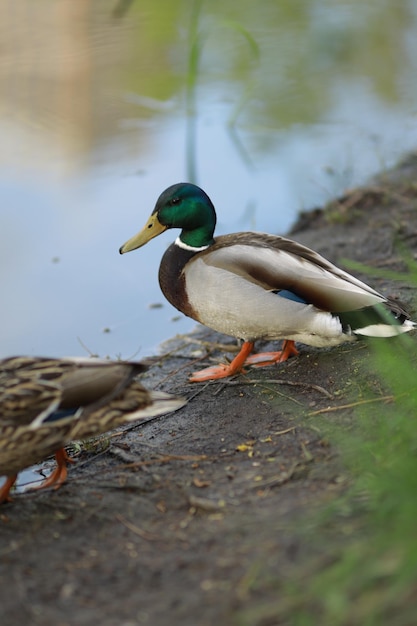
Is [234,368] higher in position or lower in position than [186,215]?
lower

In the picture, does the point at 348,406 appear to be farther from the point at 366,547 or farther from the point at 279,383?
the point at 366,547

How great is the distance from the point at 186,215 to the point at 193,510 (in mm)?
2121

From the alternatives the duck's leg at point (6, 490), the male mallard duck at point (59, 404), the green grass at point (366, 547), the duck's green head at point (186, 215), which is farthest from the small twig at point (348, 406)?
the duck's green head at point (186, 215)

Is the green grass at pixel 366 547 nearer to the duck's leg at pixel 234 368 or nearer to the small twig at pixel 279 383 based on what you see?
the small twig at pixel 279 383

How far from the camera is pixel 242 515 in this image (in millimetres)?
3018

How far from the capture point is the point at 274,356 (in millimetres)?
4922

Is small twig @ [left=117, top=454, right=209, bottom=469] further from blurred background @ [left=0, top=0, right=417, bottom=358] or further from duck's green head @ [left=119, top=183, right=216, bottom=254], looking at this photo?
blurred background @ [left=0, top=0, right=417, bottom=358]

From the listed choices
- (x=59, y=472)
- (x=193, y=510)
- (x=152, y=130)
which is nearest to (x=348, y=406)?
(x=193, y=510)

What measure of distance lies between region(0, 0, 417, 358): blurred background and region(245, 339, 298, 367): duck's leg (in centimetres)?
97

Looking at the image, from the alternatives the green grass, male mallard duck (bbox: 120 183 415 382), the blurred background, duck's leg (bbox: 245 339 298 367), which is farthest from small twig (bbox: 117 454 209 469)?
the blurred background

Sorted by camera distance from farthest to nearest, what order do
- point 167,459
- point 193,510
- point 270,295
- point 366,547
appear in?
point 270,295 → point 167,459 → point 193,510 → point 366,547

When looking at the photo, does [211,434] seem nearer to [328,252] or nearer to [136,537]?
[136,537]

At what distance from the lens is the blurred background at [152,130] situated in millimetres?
6371

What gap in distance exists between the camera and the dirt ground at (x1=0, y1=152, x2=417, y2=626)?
2.61 meters
